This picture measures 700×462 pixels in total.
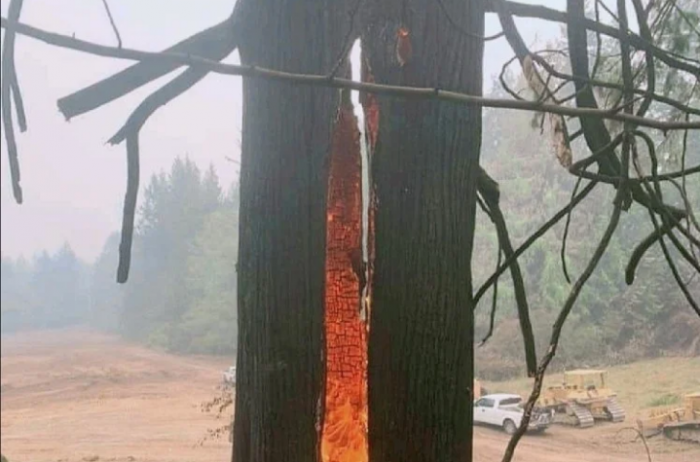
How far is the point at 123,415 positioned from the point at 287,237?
2.46 feet

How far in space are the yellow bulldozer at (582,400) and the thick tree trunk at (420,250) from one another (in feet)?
2.43

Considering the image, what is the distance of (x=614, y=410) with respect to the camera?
56.2 inches

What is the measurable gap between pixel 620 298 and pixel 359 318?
2.94ft

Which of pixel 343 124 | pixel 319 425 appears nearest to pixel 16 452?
pixel 319 425

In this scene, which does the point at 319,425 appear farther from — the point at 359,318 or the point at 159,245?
the point at 159,245

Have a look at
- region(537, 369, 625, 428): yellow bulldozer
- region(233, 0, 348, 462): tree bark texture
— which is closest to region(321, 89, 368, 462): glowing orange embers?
region(233, 0, 348, 462): tree bark texture

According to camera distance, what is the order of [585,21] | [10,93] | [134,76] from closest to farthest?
[10,93], [134,76], [585,21]

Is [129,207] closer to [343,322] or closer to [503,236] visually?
[343,322]

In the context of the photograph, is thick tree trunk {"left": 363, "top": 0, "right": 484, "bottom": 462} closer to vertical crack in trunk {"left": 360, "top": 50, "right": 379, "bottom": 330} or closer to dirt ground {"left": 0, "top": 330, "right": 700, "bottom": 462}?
vertical crack in trunk {"left": 360, "top": 50, "right": 379, "bottom": 330}

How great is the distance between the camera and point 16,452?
115cm

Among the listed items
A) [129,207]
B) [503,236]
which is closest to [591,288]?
[503,236]

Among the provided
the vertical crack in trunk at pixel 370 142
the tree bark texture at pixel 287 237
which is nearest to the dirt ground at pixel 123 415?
the tree bark texture at pixel 287 237

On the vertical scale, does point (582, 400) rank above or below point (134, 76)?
below

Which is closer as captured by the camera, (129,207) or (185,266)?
(129,207)
